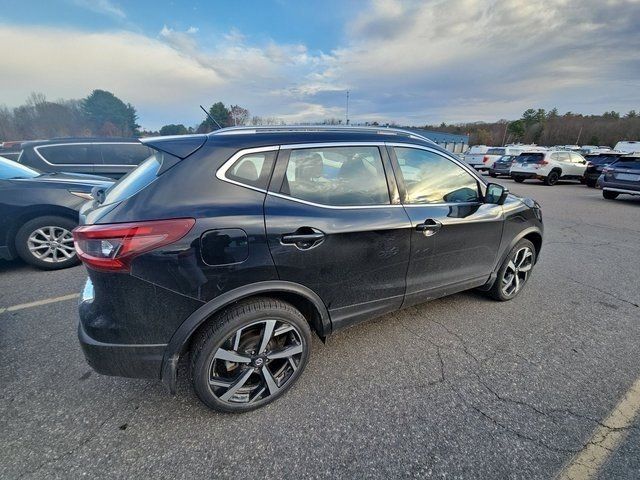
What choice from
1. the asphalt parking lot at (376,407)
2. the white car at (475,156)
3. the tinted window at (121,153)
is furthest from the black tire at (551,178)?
the tinted window at (121,153)

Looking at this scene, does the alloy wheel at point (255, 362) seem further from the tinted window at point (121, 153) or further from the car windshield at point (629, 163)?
the car windshield at point (629, 163)

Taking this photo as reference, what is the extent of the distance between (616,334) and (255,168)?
137 inches

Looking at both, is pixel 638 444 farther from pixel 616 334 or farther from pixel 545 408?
pixel 616 334

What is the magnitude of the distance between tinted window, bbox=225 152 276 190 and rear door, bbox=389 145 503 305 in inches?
39.4

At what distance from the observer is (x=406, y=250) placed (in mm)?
2371

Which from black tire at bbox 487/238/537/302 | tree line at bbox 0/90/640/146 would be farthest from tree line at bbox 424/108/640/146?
black tire at bbox 487/238/537/302

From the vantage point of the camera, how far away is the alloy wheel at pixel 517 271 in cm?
336

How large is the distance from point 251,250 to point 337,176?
0.81 m

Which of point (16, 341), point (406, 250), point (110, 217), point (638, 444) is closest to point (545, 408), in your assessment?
Result: point (638, 444)

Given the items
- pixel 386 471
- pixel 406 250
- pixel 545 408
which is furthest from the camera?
pixel 406 250

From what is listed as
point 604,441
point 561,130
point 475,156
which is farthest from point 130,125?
point 561,130

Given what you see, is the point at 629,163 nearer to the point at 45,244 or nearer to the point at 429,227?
the point at 429,227

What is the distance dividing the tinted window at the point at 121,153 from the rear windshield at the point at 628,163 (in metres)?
13.7

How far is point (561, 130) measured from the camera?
227 ft
